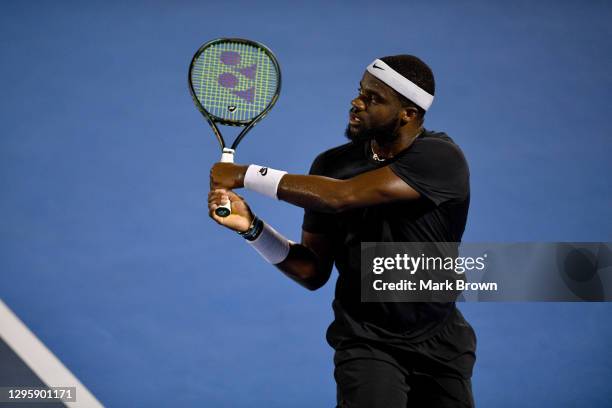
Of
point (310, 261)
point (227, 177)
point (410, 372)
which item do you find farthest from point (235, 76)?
point (410, 372)

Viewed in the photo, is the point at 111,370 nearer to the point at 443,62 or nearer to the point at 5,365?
the point at 5,365

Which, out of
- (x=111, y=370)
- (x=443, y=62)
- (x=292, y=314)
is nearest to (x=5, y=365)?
(x=111, y=370)

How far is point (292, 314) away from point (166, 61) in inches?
65.0

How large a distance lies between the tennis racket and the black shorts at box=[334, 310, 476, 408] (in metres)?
0.84

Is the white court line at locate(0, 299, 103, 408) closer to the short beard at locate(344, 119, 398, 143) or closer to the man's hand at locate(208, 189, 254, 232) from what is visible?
the man's hand at locate(208, 189, 254, 232)

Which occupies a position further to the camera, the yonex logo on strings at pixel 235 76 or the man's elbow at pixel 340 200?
the yonex logo on strings at pixel 235 76

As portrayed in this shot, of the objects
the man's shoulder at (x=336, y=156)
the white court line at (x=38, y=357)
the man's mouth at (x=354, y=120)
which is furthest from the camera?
the white court line at (x=38, y=357)

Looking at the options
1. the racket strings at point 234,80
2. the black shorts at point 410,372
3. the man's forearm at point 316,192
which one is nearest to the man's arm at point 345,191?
the man's forearm at point 316,192

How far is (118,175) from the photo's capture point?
4.71 m

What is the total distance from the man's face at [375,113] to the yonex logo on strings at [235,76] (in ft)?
1.47

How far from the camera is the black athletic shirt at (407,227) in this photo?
2303 mm

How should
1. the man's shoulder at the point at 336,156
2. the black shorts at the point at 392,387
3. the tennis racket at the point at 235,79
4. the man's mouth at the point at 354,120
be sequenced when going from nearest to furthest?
the black shorts at the point at 392,387 → the man's mouth at the point at 354,120 → the man's shoulder at the point at 336,156 → the tennis racket at the point at 235,79

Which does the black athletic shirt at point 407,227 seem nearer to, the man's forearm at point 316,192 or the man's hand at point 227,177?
the man's forearm at point 316,192

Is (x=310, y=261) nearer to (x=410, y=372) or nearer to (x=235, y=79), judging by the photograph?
(x=410, y=372)
